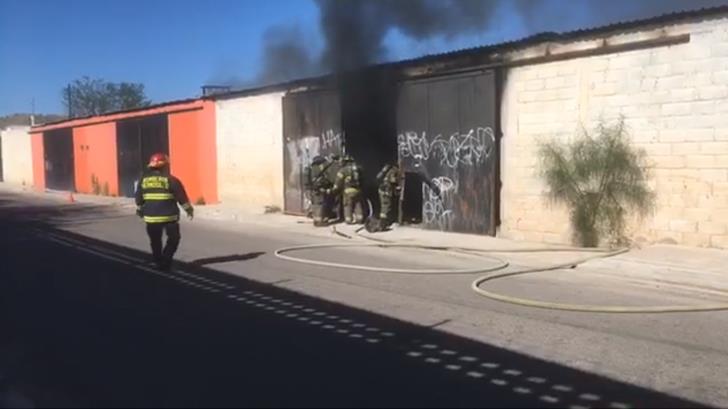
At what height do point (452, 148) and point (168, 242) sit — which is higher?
point (452, 148)

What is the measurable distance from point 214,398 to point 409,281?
4527 millimetres

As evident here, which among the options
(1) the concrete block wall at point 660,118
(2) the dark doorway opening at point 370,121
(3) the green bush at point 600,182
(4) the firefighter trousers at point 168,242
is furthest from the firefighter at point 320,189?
(4) the firefighter trousers at point 168,242

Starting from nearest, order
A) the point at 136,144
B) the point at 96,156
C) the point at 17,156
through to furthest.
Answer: the point at 136,144
the point at 96,156
the point at 17,156

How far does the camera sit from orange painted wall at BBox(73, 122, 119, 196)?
28.0 m

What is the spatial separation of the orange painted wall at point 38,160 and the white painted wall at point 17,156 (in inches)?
33.7

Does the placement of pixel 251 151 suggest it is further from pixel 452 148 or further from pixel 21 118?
pixel 21 118

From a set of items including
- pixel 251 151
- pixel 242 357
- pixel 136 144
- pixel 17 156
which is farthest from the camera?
pixel 17 156

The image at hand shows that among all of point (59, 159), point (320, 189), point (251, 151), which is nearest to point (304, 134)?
point (320, 189)

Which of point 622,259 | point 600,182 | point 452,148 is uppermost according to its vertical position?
point 452,148

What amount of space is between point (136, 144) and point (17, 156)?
1810 cm

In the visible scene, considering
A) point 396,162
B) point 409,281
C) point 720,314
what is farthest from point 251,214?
point 720,314

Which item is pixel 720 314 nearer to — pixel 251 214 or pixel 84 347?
pixel 84 347

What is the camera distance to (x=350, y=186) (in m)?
14.7

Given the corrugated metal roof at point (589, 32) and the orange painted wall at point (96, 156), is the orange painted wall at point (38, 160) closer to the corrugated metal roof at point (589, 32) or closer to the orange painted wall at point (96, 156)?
the orange painted wall at point (96, 156)
